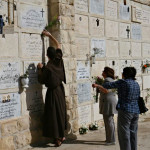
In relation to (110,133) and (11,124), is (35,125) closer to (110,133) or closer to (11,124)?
(11,124)

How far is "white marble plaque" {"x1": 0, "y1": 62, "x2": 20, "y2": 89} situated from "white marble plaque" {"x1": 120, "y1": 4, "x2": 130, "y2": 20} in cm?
413

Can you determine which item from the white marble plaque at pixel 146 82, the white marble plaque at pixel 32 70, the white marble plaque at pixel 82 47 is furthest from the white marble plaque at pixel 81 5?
the white marble plaque at pixel 146 82

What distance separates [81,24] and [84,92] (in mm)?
1574

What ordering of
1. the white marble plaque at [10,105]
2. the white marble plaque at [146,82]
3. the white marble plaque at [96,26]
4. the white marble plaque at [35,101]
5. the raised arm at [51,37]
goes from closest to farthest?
the white marble plaque at [10,105] < the white marble plaque at [35,101] < the raised arm at [51,37] < the white marble plaque at [96,26] < the white marble plaque at [146,82]

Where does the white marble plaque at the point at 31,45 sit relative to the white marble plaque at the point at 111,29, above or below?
below

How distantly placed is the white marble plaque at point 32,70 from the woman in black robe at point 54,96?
0.14 meters

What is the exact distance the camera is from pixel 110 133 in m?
5.63

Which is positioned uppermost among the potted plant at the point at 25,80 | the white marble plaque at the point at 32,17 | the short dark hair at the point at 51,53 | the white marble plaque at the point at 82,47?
the white marble plaque at the point at 32,17

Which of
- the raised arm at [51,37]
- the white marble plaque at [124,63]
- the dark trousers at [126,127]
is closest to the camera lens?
the dark trousers at [126,127]

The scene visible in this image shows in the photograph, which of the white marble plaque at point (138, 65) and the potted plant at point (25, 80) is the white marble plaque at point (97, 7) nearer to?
the white marble plaque at point (138, 65)

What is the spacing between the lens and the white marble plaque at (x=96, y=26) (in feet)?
23.1

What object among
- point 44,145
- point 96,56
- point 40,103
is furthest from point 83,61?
point 44,145

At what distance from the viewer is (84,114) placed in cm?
678

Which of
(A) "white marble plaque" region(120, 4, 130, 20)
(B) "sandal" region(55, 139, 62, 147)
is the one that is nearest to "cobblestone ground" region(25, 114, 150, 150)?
(B) "sandal" region(55, 139, 62, 147)
